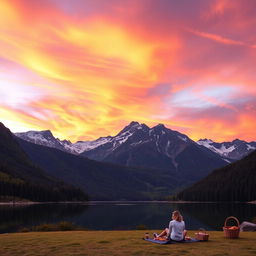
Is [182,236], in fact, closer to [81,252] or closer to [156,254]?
[156,254]

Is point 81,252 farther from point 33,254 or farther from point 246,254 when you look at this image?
point 246,254

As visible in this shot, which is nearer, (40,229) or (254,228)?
(254,228)

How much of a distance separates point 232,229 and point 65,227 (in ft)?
99.6

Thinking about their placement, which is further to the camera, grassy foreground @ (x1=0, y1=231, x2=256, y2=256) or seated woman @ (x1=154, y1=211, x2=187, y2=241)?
seated woman @ (x1=154, y1=211, x2=187, y2=241)

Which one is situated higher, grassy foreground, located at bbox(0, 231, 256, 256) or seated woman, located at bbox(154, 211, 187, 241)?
seated woman, located at bbox(154, 211, 187, 241)

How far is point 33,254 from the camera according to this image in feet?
84.7

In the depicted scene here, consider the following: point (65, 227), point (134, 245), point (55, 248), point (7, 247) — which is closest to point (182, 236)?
point (134, 245)

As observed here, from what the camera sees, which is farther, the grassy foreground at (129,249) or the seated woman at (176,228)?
the seated woman at (176,228)

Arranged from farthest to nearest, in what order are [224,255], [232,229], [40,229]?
[40,229] < [232,229] < [224,255]

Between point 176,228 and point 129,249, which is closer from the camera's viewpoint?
point 129,249

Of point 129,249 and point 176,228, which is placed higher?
point 176,228

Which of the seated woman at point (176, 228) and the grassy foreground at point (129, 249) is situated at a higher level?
the seated woman at point (176, 228)

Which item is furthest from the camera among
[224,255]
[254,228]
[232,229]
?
[254,228]

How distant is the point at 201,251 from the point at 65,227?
115 feet
